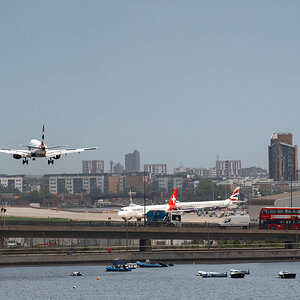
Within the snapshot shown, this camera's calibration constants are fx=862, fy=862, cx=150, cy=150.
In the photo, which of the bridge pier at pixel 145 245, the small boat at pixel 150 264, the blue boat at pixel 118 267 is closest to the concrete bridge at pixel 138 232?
the bridge pier at pixel 145 245

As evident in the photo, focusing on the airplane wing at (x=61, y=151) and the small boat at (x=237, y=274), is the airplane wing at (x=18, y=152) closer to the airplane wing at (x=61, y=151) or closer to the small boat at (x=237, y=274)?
the airplane wing at (x=61, y=151)

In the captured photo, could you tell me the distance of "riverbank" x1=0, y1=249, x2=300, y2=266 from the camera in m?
177

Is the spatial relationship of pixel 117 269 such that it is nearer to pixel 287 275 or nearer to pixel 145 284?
pixel 145 284

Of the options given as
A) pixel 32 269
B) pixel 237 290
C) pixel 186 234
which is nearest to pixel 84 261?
pixel 32 269

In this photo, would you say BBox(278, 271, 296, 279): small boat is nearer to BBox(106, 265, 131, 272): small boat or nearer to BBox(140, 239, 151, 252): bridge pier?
BBox(106, 265, 131, 272): small boat

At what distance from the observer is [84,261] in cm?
18112

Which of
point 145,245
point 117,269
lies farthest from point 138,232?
point 117,269

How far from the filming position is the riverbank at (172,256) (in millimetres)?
177000

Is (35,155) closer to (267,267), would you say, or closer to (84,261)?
(84,261)

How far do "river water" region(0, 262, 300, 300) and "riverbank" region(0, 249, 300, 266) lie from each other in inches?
86.5

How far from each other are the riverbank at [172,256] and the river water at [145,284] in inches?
86.5

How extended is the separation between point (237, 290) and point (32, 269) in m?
53.4

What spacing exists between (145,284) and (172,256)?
3656 cm

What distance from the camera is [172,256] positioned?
604 ft
